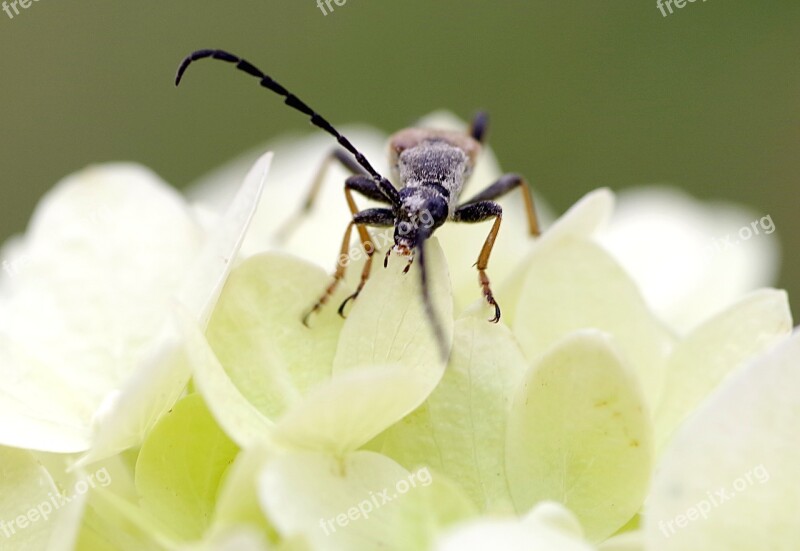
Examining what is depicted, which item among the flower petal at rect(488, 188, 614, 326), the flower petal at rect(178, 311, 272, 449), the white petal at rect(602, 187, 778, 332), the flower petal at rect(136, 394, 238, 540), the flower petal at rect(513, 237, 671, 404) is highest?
the flower petal at rect(178, 311, 272, 449)

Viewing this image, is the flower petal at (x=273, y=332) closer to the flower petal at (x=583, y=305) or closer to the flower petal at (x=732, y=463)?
the flower petal at (x=583, y=305)

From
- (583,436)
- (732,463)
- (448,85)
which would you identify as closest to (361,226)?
(583,436)

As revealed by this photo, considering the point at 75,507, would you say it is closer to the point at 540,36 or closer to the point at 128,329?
the point at 128,329

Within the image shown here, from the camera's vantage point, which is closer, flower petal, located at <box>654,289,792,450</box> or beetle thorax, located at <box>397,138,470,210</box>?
flower petal, located at <box>654,289,792,450</box>

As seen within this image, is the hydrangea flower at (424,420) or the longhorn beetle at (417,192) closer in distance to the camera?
the hydrangea flower at (424,420)

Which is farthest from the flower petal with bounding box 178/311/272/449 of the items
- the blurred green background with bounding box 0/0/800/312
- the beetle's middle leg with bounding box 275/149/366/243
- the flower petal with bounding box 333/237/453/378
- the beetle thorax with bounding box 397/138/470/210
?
the blurred green background with bounding box 0/0/800/312

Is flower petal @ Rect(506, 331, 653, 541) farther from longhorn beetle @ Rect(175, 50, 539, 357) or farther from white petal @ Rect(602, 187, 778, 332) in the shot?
white petal @ Rect(602, 187, 778, 332)

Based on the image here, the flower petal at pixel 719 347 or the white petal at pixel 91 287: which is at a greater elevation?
the white petal at pixel 91 287

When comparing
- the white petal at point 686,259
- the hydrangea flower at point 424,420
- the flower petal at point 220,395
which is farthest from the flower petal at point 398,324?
the white petal at point 686,259
